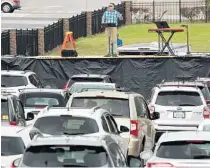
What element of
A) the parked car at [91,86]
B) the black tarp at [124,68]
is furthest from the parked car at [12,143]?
the black tarp at [124,68]

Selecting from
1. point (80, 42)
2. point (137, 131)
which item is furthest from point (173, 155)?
point (80, 42)

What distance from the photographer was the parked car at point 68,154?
13.7 metres

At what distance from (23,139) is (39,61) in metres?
20.7

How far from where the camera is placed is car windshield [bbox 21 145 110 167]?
13719 millimetres

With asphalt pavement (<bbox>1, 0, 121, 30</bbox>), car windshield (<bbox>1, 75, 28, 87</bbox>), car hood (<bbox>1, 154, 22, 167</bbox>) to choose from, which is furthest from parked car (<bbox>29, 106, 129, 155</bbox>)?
asphalt pavement (<bbox>1, 0, 121, 30</bbox>)

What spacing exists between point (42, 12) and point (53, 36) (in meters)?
14.3

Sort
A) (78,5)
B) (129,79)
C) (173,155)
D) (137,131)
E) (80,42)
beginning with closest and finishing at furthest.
→ (173,155)
(137,131)
(129,79)
(80,42)
(78,5)

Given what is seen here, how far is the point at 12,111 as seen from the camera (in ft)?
74.5

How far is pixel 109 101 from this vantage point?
21.4m

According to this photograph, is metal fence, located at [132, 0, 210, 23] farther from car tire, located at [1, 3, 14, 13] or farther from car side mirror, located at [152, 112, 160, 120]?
car side mirror, located at [152, 112, 160, 120]

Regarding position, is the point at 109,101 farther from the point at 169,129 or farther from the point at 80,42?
the point at 80,42

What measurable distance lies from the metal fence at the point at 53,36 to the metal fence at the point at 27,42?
110 cm

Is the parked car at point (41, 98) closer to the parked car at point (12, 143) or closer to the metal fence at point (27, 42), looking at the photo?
the parked car at point (12, 143)

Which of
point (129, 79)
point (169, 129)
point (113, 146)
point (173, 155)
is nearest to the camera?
point (113, 146)
